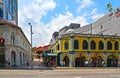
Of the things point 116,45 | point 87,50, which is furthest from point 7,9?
point 116,45

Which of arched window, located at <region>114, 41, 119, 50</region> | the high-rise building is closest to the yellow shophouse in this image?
arched window, located at <region>114, 41, 119, 50</region>

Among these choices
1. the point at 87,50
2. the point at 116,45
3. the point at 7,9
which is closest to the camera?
the point at 87,50

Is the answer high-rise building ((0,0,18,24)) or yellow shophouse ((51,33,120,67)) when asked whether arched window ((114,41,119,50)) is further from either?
high-rise building ((0,0,18,24))

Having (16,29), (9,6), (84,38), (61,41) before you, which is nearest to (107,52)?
(84,38)

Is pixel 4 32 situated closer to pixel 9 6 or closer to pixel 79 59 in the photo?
pixel 79 59

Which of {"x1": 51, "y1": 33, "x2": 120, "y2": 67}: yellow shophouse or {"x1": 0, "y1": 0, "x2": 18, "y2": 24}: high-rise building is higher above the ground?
{"x1": 0, "y1": 0, "x2": 18, "y2": 24}: high-rise building

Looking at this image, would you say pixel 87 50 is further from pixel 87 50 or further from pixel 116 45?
pixel 116 45

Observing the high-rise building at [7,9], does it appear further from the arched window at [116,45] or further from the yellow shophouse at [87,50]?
the arched window at [116,45]

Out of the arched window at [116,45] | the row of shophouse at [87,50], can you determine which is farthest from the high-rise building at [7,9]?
the arched window at [116,45]

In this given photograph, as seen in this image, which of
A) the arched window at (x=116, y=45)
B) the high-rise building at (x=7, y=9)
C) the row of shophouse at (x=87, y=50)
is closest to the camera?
the row of shophouse at (x=87, y=50)

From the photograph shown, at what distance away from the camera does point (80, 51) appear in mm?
66688

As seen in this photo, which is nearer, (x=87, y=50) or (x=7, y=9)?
(x=87, y=50)

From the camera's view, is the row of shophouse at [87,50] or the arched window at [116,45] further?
the arched window at [116,45]

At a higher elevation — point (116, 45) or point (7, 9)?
point (7, 9)
